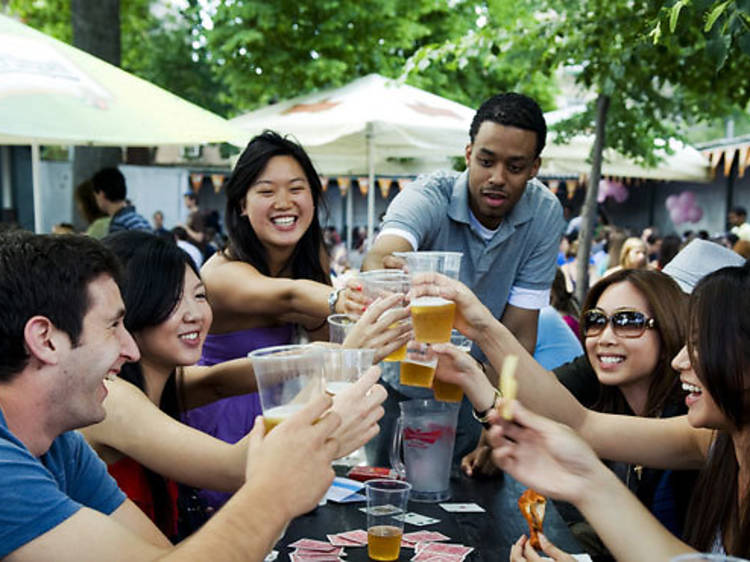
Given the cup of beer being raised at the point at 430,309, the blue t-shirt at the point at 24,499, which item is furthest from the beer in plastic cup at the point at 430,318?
the blue t-shirt at the point at 24,499

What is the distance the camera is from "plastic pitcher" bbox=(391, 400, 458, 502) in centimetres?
250

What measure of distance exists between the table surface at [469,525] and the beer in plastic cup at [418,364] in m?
0.46

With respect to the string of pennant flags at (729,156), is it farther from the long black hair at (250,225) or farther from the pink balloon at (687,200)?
the long black hair at (250,225)

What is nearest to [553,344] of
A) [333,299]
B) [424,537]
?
[333,299]

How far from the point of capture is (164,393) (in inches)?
109

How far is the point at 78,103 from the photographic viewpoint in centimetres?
387

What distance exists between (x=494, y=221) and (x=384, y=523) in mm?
1679

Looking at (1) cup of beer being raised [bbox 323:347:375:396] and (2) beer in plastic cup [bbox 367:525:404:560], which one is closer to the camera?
(1) cup of beer being raised [bbox 323:347:375:396]

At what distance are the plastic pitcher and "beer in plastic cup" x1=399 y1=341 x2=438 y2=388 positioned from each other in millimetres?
198

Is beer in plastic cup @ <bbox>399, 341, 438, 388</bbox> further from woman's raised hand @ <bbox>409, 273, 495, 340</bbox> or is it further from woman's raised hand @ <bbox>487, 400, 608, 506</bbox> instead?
woman's raised hand @ <bbox>487, 400, 608, 506</bbox>

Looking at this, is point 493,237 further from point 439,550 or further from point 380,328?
point 439,550

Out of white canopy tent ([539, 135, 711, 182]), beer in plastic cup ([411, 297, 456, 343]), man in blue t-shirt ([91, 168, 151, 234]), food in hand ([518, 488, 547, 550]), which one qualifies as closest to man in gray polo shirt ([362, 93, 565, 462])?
beer in plastic cup ([411, 297, 456, 343])

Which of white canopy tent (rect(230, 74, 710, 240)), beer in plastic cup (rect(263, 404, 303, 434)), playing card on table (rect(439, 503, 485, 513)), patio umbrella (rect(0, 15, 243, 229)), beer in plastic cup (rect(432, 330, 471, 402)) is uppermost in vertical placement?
white canopy tent (rect(230, 74, 710, 240))

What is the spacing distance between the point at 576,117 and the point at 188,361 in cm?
570
